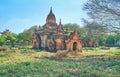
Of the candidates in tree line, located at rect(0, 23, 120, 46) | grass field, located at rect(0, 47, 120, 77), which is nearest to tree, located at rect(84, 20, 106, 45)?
tree line, located at rect(0, 23, 120, 46)

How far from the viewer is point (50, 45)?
3878cm

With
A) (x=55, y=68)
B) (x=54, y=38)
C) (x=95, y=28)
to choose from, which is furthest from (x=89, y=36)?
(x=55, y=68)

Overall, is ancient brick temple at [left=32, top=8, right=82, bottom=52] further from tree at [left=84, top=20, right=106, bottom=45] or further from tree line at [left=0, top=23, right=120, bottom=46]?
tree at [left=84, top=20, right=106, bottom=45]

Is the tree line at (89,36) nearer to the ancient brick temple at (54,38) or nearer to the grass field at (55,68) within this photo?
the ancient brick temple at (54,38)

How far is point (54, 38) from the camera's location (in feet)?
127

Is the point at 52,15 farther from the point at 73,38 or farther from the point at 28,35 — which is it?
the point at 28,35

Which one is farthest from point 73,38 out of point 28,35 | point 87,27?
point 28,35

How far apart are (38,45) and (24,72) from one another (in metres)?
30.0

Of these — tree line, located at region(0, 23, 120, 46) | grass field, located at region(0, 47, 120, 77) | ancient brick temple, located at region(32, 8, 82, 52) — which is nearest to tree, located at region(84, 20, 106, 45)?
tree line, located at region(0, 23, 120, 46)

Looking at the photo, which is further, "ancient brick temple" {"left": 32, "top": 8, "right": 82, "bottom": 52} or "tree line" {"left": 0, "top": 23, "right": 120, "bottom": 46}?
"ancient brick temple" {"left": 32, "top": 8, "right": 82, "bottom": 52}

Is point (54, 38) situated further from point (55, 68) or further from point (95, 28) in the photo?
point (55, 68)

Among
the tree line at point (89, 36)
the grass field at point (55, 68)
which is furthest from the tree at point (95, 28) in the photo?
the grass field at point (55, 68)

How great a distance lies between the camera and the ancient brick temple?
3791cm

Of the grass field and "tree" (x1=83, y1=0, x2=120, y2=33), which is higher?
"tree" (x1=83, y1=0, x2=120, y2=33)
